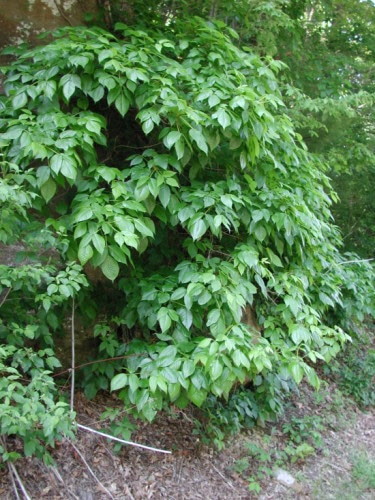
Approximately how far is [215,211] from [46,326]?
1.25 metres

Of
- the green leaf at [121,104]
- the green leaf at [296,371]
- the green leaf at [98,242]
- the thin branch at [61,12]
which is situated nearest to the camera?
the green leaf at [98,242]

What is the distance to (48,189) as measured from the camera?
2529mm

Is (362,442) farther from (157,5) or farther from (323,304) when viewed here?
(157,5)

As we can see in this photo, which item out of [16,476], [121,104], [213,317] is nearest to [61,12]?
[121,104]

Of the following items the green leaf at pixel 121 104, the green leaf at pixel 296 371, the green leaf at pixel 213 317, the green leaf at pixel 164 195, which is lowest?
the green leaf at pixel 296 371

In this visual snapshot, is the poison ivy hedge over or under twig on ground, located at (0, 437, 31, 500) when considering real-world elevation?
over

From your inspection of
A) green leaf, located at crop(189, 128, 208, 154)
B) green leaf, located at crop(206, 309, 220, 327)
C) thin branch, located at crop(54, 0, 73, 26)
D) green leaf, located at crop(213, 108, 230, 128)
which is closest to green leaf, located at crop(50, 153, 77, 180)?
green leaf, located at crop(189, 128, 208, 154)

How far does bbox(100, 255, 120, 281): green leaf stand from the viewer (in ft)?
7.74

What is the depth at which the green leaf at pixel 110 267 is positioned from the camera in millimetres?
2359

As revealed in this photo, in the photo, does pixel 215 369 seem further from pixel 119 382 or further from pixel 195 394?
pixel 119 382

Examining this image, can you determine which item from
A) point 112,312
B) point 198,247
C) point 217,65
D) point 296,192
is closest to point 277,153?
point 296,192

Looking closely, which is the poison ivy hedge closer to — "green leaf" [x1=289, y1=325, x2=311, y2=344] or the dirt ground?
"green leaf" [x1=289, y1=325, x2=311, y2=344]

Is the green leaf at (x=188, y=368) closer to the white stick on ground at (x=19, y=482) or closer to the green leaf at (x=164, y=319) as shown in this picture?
the green leaf at (x=164, y=319)

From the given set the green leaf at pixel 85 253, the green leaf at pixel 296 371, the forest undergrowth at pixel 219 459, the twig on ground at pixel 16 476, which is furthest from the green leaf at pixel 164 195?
the twig on ground at pixel 16 476
